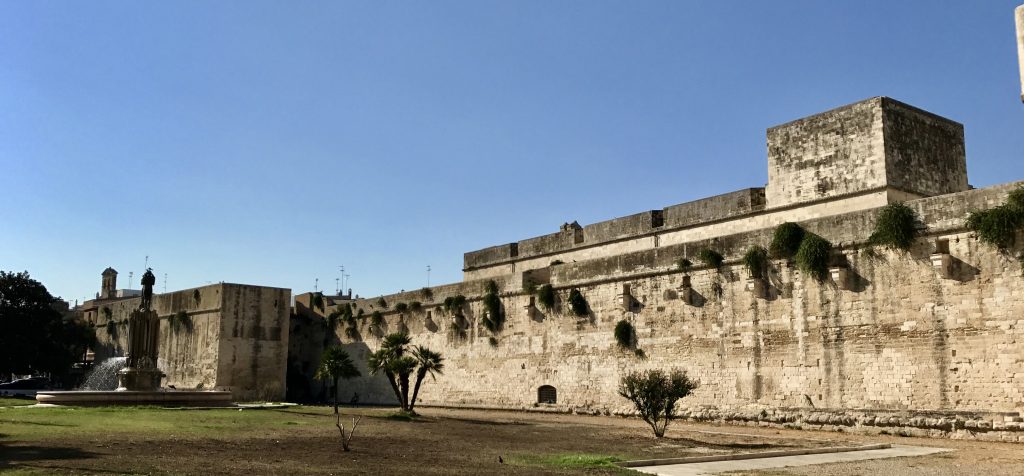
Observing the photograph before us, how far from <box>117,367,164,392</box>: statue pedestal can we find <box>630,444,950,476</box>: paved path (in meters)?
18.1

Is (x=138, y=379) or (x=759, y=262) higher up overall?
(x=759, y=262)

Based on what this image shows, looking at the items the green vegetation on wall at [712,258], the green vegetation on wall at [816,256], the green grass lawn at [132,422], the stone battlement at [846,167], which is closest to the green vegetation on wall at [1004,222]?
the green vegetation on wall at [816,256]

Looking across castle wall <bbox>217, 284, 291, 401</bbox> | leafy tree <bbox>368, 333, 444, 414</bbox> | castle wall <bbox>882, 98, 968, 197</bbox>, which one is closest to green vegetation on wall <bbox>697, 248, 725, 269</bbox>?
castle wall <bbox>882, 98, 968, 197</bbox>

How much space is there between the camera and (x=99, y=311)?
43969mm

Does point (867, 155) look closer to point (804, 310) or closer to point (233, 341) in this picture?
point (804, 310)

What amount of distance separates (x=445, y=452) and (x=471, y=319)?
16.5 meters

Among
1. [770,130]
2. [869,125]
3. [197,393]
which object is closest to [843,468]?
[869,125]

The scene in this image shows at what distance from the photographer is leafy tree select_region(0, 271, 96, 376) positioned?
34.5 m

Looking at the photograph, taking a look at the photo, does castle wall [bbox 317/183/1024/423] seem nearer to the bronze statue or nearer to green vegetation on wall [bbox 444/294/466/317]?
green vegetation on wall [bbox 444/294/466/317]

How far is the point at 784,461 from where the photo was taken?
11.8 metres

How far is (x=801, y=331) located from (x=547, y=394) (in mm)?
9119

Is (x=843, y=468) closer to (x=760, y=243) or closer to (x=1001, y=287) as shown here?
(x=1001, y=287)

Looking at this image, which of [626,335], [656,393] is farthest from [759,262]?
[656,393]

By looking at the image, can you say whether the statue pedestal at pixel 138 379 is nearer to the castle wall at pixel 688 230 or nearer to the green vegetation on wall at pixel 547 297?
the green vegetation on wall at pixel 547 297
